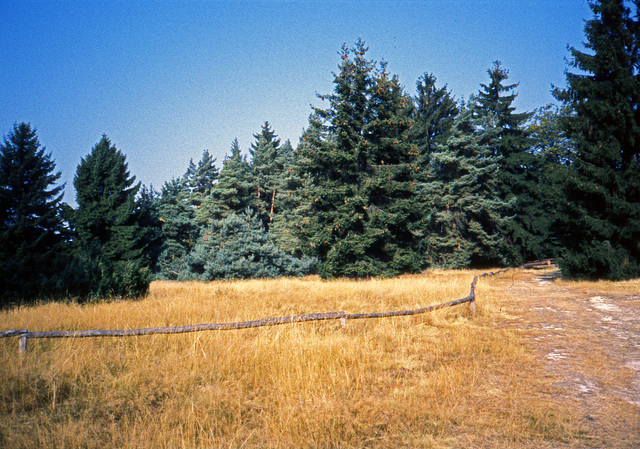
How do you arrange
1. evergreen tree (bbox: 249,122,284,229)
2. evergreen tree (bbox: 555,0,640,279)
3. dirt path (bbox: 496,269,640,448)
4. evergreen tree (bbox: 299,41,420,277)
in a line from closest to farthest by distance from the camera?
dirt path (bbox: 496,269,640,448)
evergreen tree (bbox: 555,0,640,279)
evergreen tree (bbox: 299,41,420,277)
evergreen tree (bbox: 249,122,284,229)

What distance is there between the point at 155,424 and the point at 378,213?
20413 millimetres

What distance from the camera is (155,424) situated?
4145mm

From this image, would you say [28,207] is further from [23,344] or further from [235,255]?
[23,344]

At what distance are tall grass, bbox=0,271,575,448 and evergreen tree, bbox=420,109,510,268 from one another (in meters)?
27.1

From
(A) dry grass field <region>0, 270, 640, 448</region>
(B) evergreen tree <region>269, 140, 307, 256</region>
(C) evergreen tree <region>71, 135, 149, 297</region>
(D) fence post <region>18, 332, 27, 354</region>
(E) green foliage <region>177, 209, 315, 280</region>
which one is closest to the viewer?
(A) dry grass field <region>0, 270, 640, 448</region>

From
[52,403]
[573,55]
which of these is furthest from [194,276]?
[573,55]

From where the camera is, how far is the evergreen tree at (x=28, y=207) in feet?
84.8

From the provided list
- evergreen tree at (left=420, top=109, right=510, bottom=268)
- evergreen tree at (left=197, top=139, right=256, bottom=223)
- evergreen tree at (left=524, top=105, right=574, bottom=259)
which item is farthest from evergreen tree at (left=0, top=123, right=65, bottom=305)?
evergreen tree at (left=524, top=105, right=574, bottom=259)

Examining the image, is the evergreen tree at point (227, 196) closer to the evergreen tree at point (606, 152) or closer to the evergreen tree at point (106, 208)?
the evergreen tree at point (106, 208)

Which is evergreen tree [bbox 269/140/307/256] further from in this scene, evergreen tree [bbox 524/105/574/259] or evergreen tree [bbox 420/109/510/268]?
evergreen tree [bbox 524/105/574/259]

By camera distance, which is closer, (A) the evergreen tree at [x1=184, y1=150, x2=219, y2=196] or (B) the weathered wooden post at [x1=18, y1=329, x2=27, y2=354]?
(B) the weathered wooden post at [x1=18, y1=329, x2=27, y2=354]

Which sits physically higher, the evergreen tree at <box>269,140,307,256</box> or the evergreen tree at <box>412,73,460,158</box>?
the evergreen tree at <box>412,73,460,158</box>

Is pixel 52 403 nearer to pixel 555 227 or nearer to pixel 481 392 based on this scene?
pixel 481 392

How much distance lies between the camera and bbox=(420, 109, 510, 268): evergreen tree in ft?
110
